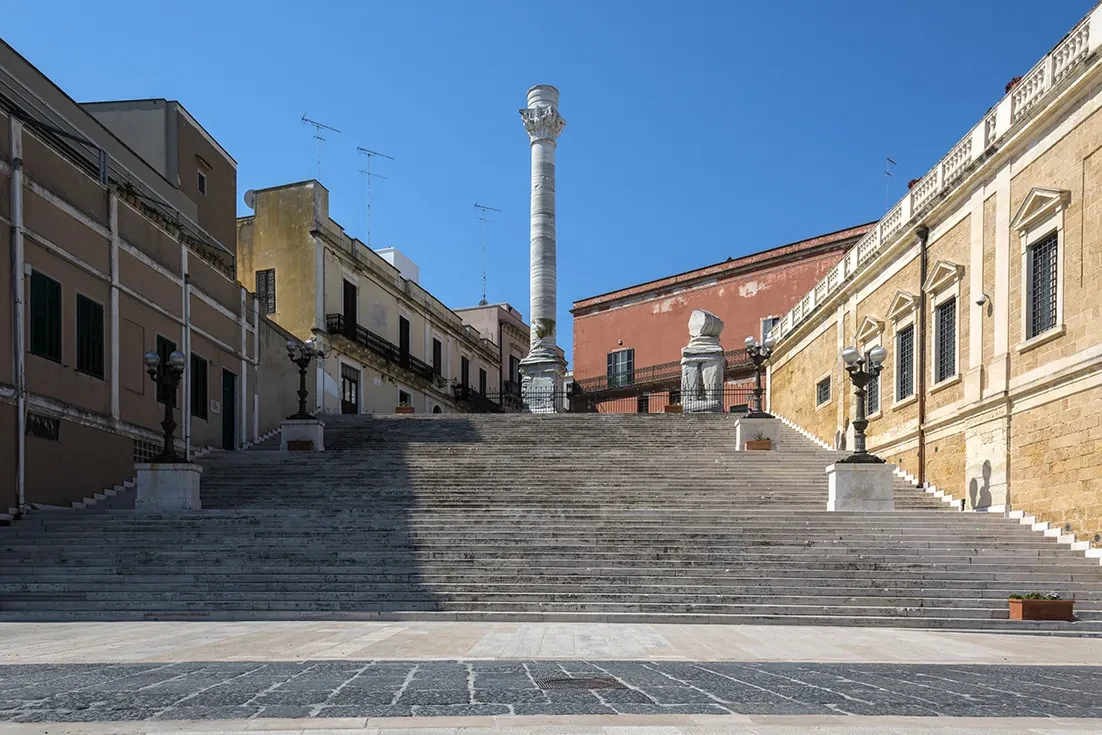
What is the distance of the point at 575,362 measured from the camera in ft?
153

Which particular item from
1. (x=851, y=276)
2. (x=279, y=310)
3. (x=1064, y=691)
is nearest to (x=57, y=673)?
(x=1064, y=691)

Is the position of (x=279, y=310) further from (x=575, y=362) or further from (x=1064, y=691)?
(x=1064, y=691)

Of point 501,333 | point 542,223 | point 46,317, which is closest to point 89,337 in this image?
point 46,317

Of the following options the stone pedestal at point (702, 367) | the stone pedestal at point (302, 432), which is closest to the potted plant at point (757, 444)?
the stone pedestal at point (702, 367)

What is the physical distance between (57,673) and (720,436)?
17.9 metres

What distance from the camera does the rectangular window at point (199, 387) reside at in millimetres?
21031

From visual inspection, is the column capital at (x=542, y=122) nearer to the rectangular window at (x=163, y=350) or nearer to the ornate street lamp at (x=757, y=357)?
the ornate street lamp at (x=757, y=357)

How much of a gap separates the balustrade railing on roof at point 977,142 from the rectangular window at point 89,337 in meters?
16.8

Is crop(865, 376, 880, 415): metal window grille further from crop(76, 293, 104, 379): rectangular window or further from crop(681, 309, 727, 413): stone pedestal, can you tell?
crop(76, 293, 104, 379): rectangular window

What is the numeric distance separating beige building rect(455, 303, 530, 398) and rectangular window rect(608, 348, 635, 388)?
19.3 feet

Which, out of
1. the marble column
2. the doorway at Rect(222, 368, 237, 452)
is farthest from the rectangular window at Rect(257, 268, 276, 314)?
the marble column

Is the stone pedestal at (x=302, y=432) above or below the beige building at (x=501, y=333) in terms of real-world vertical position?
below

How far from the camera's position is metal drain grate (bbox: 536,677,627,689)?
5.39 meters

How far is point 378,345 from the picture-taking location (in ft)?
111
